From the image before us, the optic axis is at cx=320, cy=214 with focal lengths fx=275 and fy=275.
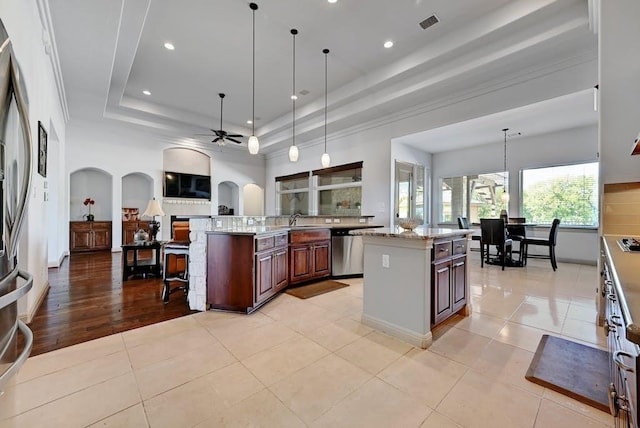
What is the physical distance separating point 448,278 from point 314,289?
196cm

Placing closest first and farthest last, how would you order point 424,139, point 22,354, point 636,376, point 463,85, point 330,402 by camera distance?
point 636,376 → point 22,354 → point 330,402 → point 463,85 → point 424,139

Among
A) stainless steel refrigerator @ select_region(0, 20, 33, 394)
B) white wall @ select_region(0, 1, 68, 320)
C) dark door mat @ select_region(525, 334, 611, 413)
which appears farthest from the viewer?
white wall @ select_region(0, 1, 68, 320)

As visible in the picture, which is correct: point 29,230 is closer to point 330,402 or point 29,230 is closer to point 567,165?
point 330,402

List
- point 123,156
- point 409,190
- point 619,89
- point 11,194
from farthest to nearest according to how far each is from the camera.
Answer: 1. point 123,156
2. point 409,190
3. point 619,89
4. point 11,194

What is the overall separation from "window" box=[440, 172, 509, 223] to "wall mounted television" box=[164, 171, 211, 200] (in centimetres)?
728

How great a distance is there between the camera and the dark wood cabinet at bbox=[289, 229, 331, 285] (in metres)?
4.04

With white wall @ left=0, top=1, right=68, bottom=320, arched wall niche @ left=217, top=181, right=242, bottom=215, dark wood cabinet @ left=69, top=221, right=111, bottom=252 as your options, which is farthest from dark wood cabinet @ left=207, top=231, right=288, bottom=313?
arched wall niche @ left=217, top=181, right=242, bottom=215

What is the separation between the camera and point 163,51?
4.57 meters

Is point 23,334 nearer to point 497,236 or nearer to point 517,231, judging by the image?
point 497,236

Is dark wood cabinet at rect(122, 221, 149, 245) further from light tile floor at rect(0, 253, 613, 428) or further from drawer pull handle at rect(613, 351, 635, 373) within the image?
drawer pull handle at rect(613, 351, 635, 373)

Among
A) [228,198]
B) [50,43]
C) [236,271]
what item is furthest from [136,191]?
[236,271]

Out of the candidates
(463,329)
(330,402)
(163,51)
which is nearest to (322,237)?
(463,329)

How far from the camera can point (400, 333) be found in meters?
2.51

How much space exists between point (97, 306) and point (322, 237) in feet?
9.91
